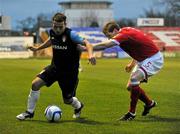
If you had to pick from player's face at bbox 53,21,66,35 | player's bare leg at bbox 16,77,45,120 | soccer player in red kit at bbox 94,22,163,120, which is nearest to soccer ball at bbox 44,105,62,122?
player's bare leg at bbox 16,77,45,120

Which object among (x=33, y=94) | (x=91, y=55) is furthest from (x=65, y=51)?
(x=33, y=94)

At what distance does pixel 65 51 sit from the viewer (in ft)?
37.9

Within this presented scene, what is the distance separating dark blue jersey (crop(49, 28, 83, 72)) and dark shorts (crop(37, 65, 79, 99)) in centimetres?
9

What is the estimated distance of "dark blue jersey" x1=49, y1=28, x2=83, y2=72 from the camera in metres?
11.5

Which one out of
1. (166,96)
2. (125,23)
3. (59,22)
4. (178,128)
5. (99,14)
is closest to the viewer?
(178,128)

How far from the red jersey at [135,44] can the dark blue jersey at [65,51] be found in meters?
0.87

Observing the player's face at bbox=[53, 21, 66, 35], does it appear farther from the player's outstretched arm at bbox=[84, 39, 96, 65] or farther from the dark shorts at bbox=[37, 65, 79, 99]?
the dark shorts at bbox=[37, 65, 79, 99]

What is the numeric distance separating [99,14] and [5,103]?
515ft

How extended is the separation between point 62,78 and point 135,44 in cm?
167

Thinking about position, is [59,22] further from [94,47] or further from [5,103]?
[5,103]

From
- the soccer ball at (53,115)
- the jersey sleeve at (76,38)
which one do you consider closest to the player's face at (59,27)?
the jersey sleeve at (76,38)

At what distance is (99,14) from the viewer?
171500 mm

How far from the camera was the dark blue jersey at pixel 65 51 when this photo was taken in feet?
37.8

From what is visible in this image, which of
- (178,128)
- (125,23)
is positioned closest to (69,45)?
(178,128)
